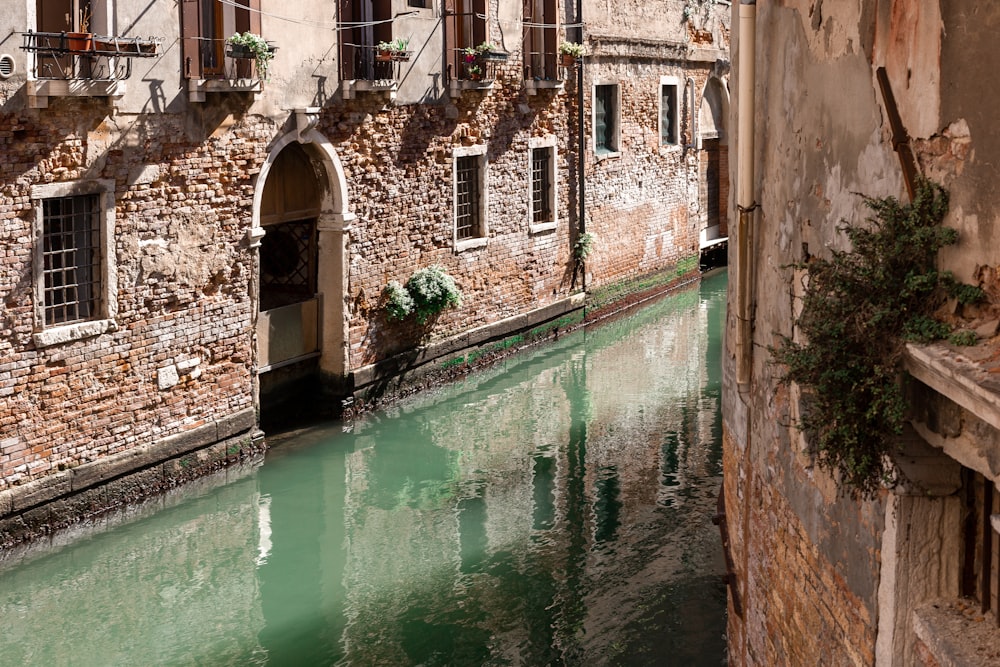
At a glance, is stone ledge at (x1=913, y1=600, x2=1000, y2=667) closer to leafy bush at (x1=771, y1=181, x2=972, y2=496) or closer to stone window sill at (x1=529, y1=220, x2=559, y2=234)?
leafy bush at (x1=771, y1=181, x2=972, y2=496)

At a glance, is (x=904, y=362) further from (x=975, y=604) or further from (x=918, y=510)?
(x=975, y=604)

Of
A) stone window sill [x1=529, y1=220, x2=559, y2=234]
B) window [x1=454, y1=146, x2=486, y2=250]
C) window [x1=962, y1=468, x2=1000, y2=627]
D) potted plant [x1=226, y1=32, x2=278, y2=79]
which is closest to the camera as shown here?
window [x1=962, y1=468, x2=1000, y2=627]

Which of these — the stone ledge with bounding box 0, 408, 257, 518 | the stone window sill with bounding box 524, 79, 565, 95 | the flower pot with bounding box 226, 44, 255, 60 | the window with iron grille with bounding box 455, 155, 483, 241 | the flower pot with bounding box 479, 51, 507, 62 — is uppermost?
the flower pot with bounding box 479, 51, 507, 62

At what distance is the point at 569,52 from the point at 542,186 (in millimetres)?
1854

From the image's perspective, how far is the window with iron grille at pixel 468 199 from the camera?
640 inches

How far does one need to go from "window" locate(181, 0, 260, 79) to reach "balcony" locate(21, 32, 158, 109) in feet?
2.40

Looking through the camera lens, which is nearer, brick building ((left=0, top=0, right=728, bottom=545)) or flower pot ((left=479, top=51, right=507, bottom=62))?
brick building ((left=0, top=0, right=728, bottom=545))

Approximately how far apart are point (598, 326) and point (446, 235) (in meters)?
4.09

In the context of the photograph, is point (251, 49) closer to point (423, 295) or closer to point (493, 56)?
point (423, 295)

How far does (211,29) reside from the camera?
11.8 m

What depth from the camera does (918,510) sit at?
384 cm

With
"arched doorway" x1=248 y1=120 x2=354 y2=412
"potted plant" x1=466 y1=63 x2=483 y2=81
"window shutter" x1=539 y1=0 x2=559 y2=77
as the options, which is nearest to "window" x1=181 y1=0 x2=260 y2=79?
"arched doorway" x1=248 y1=120 x2=354 y2=412

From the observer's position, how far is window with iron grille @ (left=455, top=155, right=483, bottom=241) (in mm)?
16266

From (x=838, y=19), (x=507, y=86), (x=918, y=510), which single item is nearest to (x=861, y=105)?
(x=838, y=19)
